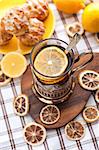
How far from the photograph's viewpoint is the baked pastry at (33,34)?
5.09ft

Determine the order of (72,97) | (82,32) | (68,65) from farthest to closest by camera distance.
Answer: (82,32), (72,97), (68,65)

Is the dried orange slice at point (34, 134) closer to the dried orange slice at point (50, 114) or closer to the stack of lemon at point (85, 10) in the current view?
the dried orange slice at point (50, 114)

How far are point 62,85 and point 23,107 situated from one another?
0.50 ft

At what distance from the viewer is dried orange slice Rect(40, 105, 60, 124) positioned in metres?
1.46

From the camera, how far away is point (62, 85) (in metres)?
1.45

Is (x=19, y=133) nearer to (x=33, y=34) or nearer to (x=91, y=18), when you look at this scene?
(x=33, y=34)

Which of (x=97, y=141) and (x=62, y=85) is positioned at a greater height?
(x=62, y=85)

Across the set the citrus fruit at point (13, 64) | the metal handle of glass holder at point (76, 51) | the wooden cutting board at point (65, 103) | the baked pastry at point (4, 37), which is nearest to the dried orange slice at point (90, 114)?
the wooden cutting board at point (65, 103)

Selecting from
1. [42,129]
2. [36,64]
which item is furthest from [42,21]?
[42,129]

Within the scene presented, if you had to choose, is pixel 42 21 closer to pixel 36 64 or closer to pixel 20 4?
pixel 20 4

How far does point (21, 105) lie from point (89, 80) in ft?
0.80

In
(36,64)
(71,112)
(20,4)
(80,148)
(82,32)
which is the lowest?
(80,148)

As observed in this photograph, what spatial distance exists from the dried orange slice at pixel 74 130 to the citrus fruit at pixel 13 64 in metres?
0.25

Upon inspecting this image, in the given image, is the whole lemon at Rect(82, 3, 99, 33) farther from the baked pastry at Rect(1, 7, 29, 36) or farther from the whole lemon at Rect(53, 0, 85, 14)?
the baked pastry at Rect(1, 7, 29, 36)
